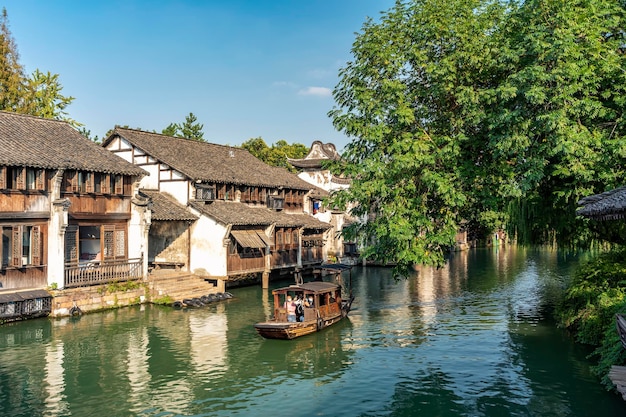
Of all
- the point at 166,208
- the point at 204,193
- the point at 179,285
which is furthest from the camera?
the point at 204,193

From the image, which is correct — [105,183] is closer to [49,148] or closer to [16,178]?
[49,148]

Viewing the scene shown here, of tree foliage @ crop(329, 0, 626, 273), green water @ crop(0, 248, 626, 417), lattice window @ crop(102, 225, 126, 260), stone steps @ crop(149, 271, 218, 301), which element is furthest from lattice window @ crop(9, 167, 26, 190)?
tree foliage @ crop(329, 0, 626, 273)

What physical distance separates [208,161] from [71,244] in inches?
654

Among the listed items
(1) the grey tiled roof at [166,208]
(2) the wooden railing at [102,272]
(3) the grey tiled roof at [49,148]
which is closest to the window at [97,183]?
(3) the grey tiled roof at [49,148]

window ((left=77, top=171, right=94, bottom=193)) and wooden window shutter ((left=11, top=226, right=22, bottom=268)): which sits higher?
window ((left=77, top=171, right=94, bottom=193))

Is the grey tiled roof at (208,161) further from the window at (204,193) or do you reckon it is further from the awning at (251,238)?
the awning at (251,238)

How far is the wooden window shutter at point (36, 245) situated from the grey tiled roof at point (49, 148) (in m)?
Answer: 3.39

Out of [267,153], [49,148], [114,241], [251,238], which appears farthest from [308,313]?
[267,153]

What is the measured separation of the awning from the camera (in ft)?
133

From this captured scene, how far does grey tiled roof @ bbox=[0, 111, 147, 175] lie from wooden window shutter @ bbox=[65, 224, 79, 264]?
3.51m

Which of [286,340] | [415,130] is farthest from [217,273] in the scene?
[415,130]

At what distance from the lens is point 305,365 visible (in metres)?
22.4

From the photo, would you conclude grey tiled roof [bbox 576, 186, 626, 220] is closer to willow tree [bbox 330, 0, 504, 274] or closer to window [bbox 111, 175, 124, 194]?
willow tree [bbox 330, 0, 504, 274]

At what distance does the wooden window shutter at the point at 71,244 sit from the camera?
3195 centimetres
